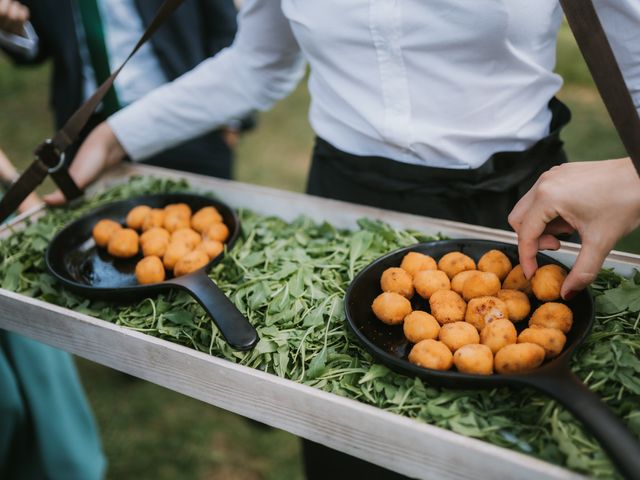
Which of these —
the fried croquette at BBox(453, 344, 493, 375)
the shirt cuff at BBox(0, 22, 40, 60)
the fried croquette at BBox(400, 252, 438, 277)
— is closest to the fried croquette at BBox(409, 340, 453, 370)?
the fried croquette at BBox(453, 344, 493, 375)

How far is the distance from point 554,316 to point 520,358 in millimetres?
156

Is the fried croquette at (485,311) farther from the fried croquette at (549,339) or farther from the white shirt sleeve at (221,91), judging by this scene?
the white shirt sleeve at (221,91)

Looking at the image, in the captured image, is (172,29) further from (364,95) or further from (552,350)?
(552,350)

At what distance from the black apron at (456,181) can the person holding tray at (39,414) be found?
1228 millimetres

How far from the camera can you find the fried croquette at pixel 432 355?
3.61 feet

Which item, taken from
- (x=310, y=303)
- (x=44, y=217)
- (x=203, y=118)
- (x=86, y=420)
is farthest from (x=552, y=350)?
(x=86, y=420)

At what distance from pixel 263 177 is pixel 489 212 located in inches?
140

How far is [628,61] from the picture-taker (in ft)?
4.15

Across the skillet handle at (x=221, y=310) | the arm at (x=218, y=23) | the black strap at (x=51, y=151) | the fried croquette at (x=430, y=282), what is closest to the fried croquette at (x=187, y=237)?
the skillet handle at (x=221, y=310)

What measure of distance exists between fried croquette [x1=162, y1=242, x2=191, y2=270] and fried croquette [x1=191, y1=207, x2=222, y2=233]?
5.6 inches

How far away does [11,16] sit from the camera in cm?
206

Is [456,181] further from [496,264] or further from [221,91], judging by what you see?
[221,91]

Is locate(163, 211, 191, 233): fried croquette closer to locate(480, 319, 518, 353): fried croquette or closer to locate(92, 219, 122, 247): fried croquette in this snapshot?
locate(92, 219, 122, 247): fried croquette

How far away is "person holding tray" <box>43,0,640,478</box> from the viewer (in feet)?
4.37
